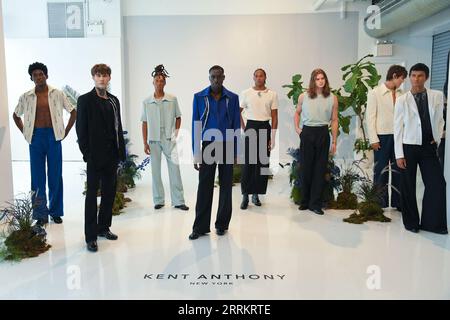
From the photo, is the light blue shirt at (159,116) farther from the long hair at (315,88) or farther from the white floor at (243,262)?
the long hair at (315,88)

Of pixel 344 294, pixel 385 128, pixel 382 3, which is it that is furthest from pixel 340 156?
pixel 344 294

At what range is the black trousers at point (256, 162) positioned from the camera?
204 inches

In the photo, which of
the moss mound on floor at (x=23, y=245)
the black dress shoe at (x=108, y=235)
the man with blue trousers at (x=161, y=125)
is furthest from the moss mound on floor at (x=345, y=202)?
the moss mound on floor at (x=23, y=245)

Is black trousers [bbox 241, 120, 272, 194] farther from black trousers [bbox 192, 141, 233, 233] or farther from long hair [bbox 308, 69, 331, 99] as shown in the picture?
black trousers [bbox 192, 141, 233, 233]

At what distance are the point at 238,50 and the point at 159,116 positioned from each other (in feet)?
14.3

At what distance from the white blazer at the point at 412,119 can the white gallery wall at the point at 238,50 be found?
4.76 m

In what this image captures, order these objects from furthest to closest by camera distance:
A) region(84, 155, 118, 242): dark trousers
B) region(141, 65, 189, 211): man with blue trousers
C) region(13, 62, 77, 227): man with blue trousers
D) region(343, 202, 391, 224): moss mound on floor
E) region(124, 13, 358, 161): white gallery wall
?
1. region(124, 13, 358, 161): white gallery wall
2. region(141, 65, 189, 211): man with blue trousers
3. region(343, 202, 391, 224): moss mound on floor
4. region(13, 62, 77, 227): man with blue trousers
5. region(84, 155, 118, 242): dark trousers

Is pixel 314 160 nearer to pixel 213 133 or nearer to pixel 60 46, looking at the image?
pixel 213 133

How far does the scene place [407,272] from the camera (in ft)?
10.8

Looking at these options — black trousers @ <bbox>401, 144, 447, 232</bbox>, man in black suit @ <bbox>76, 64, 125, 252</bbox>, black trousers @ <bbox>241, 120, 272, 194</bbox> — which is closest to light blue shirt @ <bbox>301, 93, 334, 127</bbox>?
black trousers @ <bbox>241, 120, 272, 194</bbox>

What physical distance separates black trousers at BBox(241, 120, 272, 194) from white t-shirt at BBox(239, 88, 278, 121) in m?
0.07

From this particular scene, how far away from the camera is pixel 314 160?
5.01 metres

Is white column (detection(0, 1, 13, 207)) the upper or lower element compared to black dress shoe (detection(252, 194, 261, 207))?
upper

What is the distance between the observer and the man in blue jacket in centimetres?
394
